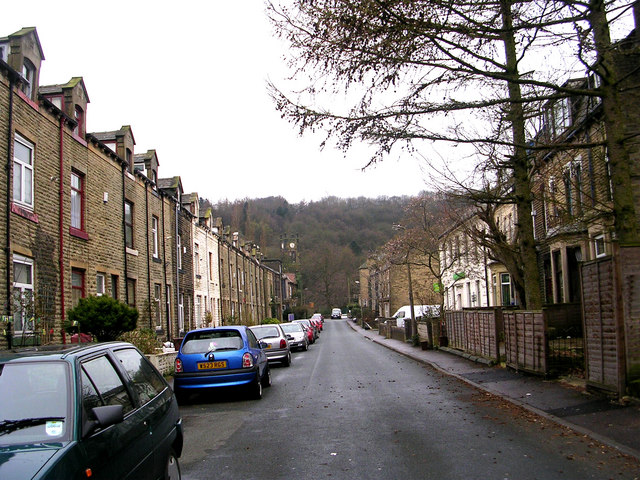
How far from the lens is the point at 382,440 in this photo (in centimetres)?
762

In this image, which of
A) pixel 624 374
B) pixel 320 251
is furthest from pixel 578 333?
pixel 320 251

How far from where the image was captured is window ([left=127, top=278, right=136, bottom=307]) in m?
20.4

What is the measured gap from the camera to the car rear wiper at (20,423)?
11.5ft

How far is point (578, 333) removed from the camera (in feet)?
61.2

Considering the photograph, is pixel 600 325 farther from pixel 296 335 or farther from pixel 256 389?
pixel 296 335

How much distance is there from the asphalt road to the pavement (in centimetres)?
26

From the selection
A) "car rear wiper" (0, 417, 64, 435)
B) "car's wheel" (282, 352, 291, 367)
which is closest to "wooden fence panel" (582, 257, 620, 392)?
"car rear wiper" (0, 417, 64, 435)

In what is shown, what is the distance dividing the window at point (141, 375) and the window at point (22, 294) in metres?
7.78

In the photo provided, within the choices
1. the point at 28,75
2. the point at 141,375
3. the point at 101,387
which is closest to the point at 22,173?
the point at 28,75

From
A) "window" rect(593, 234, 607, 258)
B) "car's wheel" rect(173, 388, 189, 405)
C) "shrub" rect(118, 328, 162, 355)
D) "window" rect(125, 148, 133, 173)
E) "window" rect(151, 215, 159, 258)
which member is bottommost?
"car's wheel" rect(173, 388, 189, 405)

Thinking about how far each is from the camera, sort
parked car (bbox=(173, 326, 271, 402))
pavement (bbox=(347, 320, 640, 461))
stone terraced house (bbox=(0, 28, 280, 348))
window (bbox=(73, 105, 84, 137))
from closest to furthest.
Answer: pavement (bbox=(347, 320, 640, 461))
parked car (bbox=(173, 326, 271, 402))
stone terraced house (bbox=(0, 28, 280, 348))
window (bbox=(73, 105, 84, 137))

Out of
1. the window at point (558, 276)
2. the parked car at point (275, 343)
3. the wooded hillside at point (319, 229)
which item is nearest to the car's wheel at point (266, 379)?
the parked car at point (275, 343)

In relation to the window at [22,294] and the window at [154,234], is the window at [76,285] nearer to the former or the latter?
the window at [22,294]

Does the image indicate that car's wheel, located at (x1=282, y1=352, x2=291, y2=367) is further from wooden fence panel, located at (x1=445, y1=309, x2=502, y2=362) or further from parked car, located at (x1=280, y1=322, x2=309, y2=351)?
parked car, located at (x1=280, y1=322, x2=309, y2=351)
